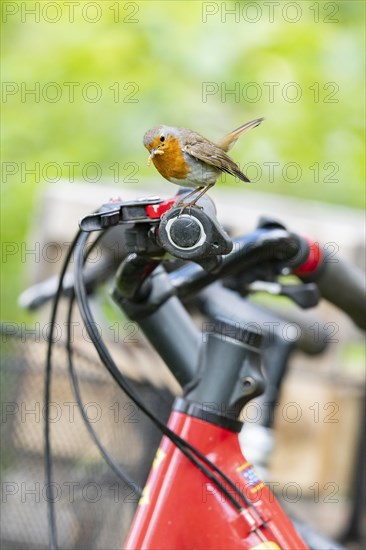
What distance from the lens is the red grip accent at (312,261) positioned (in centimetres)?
104

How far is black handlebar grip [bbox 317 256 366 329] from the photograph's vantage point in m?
1.09

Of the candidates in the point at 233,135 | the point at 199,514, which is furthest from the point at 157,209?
the point at 199,514

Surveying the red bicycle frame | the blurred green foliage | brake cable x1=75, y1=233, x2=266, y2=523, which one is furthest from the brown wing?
the blurred green foliage

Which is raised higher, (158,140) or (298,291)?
(158,140)

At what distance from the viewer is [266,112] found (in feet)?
12.4

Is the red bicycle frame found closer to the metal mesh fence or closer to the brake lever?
the brake lever

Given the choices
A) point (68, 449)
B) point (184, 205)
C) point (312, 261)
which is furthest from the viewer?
point (68, 449)

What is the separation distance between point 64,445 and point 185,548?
0.46 m

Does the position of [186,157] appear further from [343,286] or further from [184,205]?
[343,286]

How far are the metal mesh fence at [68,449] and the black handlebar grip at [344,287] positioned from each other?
374 millimetres

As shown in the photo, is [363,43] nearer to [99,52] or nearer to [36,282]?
[99,52]

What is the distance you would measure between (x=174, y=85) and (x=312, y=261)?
2677mm

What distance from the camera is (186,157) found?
776 millimetres

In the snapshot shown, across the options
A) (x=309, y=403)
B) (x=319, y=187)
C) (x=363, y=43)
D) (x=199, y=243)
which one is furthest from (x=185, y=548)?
(x=319, y=187)
